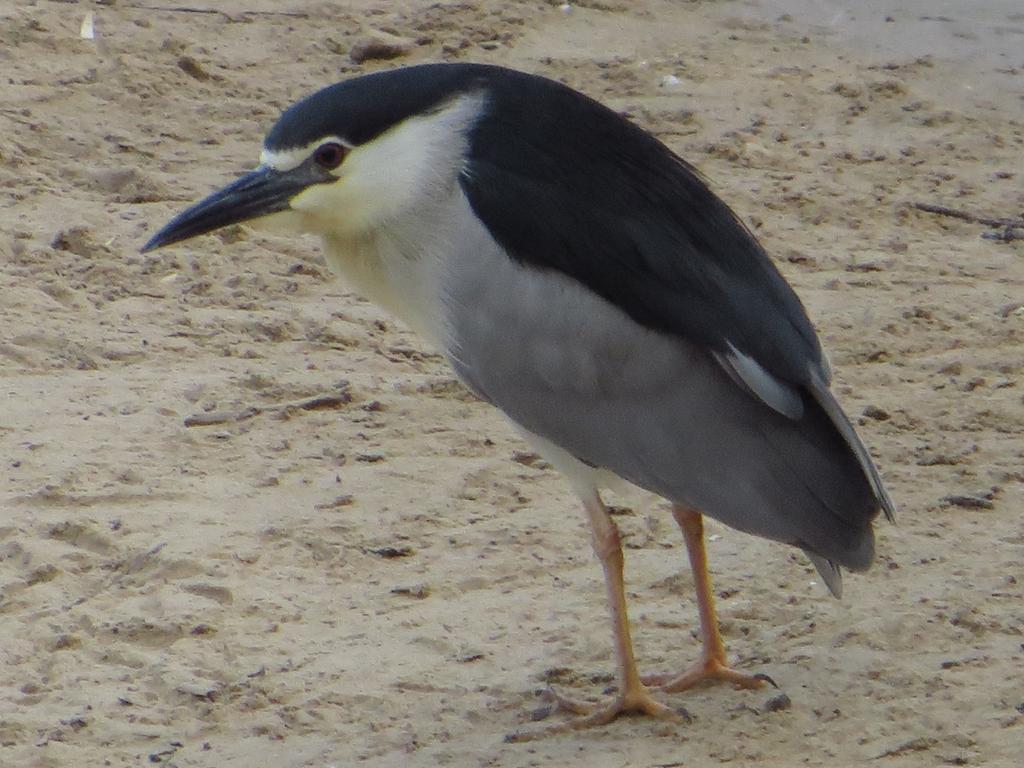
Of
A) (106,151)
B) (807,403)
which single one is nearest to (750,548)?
(807,403)

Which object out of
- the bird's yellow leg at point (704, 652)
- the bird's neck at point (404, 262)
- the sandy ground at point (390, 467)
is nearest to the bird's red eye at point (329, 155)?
the bird's neck at point (404, 262)

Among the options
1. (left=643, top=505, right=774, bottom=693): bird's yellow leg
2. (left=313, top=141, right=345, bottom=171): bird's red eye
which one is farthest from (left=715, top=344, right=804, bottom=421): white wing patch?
(left=313, top=141, right=345, bottom=171): bird's red eye

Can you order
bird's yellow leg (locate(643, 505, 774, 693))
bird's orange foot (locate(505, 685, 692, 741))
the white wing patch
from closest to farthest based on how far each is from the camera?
the white wing patch, bird's orange foot (locate(505, 685, 692, 741)), bird's yellow leg (locate(643, 505, 774, 693))

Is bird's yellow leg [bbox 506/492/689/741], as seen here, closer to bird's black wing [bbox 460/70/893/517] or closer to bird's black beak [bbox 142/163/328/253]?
bird's black wing [bbox 460/70/893/517]

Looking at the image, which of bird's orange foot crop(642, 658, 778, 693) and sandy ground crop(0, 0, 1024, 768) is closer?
sandy ground crop(0, 0, 1024, 768)

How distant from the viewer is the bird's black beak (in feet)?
14.5

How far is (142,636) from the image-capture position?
452 cm

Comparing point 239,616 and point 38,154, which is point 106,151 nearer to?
point 38,154

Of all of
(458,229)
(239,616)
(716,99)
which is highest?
(458,229)

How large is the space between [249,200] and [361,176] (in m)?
0.29

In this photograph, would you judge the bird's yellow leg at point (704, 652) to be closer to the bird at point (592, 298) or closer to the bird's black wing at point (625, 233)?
the bird at point (592, 298)

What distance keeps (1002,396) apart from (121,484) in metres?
2.82

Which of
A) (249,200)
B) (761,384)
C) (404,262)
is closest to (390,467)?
(404,262)

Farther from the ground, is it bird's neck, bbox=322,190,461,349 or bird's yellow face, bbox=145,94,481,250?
bird's yellow face, bbox=145,94,481,250
